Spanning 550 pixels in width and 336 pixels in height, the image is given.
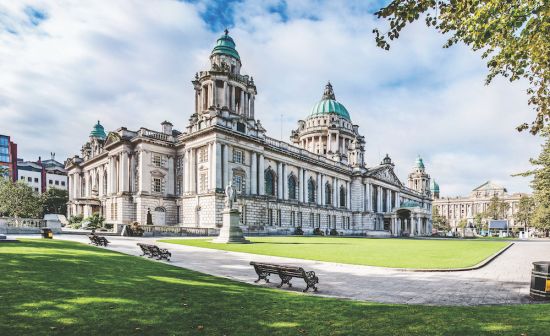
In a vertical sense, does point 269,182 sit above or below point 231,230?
above

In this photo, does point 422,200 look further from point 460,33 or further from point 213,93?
point 460,33

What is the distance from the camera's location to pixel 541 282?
9.86 metres

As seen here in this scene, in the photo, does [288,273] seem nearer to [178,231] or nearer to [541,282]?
[541,282]

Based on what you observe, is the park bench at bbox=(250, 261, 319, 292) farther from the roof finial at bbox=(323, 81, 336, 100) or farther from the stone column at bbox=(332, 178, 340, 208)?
the roof finial at bbox=(323, 81, 336, 100)

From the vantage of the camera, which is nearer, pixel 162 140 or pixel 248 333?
pixel 248 333

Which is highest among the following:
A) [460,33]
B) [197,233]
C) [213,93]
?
[213,93]

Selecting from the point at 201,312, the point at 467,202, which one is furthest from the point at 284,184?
the point at 467,202

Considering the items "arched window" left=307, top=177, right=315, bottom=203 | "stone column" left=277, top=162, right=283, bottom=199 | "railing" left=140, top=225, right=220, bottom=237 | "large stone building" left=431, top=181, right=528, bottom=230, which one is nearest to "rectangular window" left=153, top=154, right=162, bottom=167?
"railing" left=140, top=225, right=220, bottom=237

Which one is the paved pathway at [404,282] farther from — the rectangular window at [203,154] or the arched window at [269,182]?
the arched window at [269,182]

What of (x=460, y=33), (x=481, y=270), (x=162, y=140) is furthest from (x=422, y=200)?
(x=460, y=33)

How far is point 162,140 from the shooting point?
52625 mm

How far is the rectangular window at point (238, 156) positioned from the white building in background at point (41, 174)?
3279 inches

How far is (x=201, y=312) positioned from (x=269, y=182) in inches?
1962

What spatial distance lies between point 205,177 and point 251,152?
793cm
